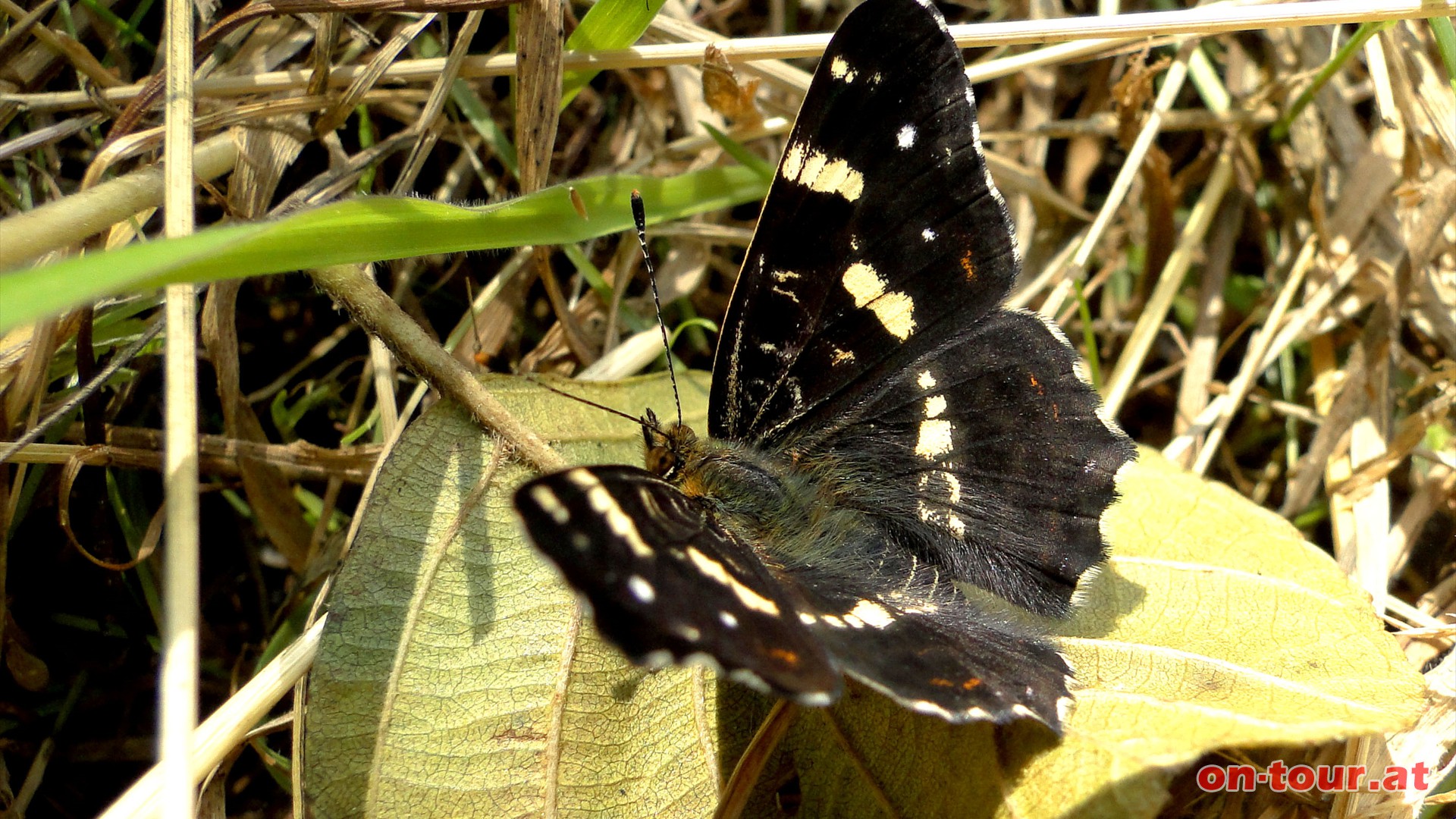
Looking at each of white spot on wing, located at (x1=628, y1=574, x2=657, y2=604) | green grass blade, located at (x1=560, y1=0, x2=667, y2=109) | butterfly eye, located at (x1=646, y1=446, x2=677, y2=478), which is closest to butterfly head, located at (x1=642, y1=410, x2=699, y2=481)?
butterfly eye, located at (x1=646, y1=446, x2=677, y2=478)

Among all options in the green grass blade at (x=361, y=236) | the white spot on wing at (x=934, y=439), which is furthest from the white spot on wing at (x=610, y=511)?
the white spot on wing at (x=934, y=439)

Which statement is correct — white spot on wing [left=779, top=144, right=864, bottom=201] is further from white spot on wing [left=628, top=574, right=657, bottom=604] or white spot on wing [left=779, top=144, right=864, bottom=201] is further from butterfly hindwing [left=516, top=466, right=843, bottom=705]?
white spot on wing [left=628, top=574, right=657, bottom=604]

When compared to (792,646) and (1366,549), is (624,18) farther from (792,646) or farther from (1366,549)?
(1366,549)

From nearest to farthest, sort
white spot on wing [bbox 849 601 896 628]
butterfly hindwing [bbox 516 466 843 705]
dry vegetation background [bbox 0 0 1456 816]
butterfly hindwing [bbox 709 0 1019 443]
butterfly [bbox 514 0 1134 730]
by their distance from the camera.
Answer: butterfly hindwing [bbox 516 466 843 705], white spot on wing [bbox 849 601 896 628], butterfly [bbox 514 0 1134 730], butterfly hindwing [bbox 709 0 1019 443], dry vegetation background [bbox 0 0 1456 816]

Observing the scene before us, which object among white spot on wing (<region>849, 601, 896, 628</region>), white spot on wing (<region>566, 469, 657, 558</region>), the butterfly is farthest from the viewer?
the butterfly

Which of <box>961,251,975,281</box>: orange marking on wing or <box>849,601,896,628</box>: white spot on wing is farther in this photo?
<box>961,251,975,281</box>: orange marking on wing

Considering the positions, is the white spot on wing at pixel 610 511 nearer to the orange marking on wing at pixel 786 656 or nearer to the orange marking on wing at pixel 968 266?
the orange marking on wing at pixel 786 656

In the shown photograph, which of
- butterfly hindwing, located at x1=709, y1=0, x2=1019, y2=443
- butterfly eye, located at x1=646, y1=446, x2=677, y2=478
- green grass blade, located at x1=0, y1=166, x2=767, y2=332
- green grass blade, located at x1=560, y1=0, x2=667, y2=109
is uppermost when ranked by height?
green grass blade, located at x1=560, y1=0, x2=667, y2=109
